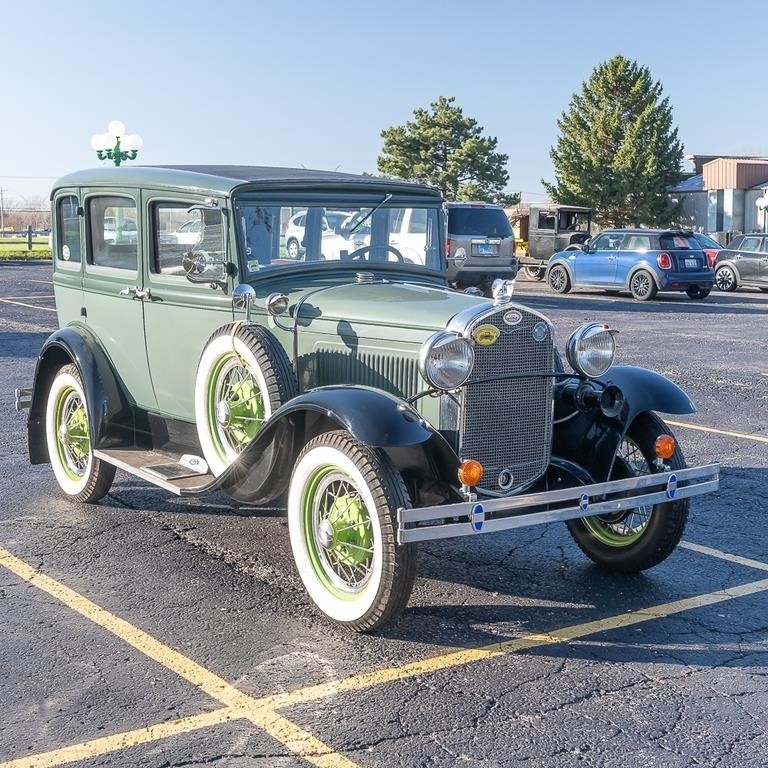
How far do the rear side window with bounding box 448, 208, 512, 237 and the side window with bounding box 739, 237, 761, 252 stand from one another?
24.3ft

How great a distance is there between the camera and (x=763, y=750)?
133 inches

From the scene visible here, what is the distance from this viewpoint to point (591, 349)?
4.92 m

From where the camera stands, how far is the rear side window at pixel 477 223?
21.2m

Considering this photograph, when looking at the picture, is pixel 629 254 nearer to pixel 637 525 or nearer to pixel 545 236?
pixel 545 236

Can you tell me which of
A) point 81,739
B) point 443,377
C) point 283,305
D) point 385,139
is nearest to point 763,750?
point 443,377

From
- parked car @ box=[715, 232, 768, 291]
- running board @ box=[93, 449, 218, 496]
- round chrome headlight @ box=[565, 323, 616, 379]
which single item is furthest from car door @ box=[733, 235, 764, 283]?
running board @ box=[93, 449, 218, 496]

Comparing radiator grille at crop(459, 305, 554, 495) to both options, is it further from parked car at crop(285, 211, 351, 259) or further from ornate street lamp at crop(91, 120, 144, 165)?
ornate street lamp at crop(91, 120, 144, 165)

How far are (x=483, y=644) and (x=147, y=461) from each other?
2.31m

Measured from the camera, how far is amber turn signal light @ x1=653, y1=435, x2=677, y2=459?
4.86m

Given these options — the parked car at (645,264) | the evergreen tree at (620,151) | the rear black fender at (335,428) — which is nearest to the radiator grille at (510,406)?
the rear black fender at (335,428)

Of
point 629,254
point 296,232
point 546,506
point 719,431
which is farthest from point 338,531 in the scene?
point 629,254

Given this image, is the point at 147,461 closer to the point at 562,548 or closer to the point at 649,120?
the point at 562,548

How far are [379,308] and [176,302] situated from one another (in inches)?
53.7

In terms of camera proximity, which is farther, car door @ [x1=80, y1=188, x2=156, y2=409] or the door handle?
car door @ [x1=80, y1=188, x2=156, y2=409]
